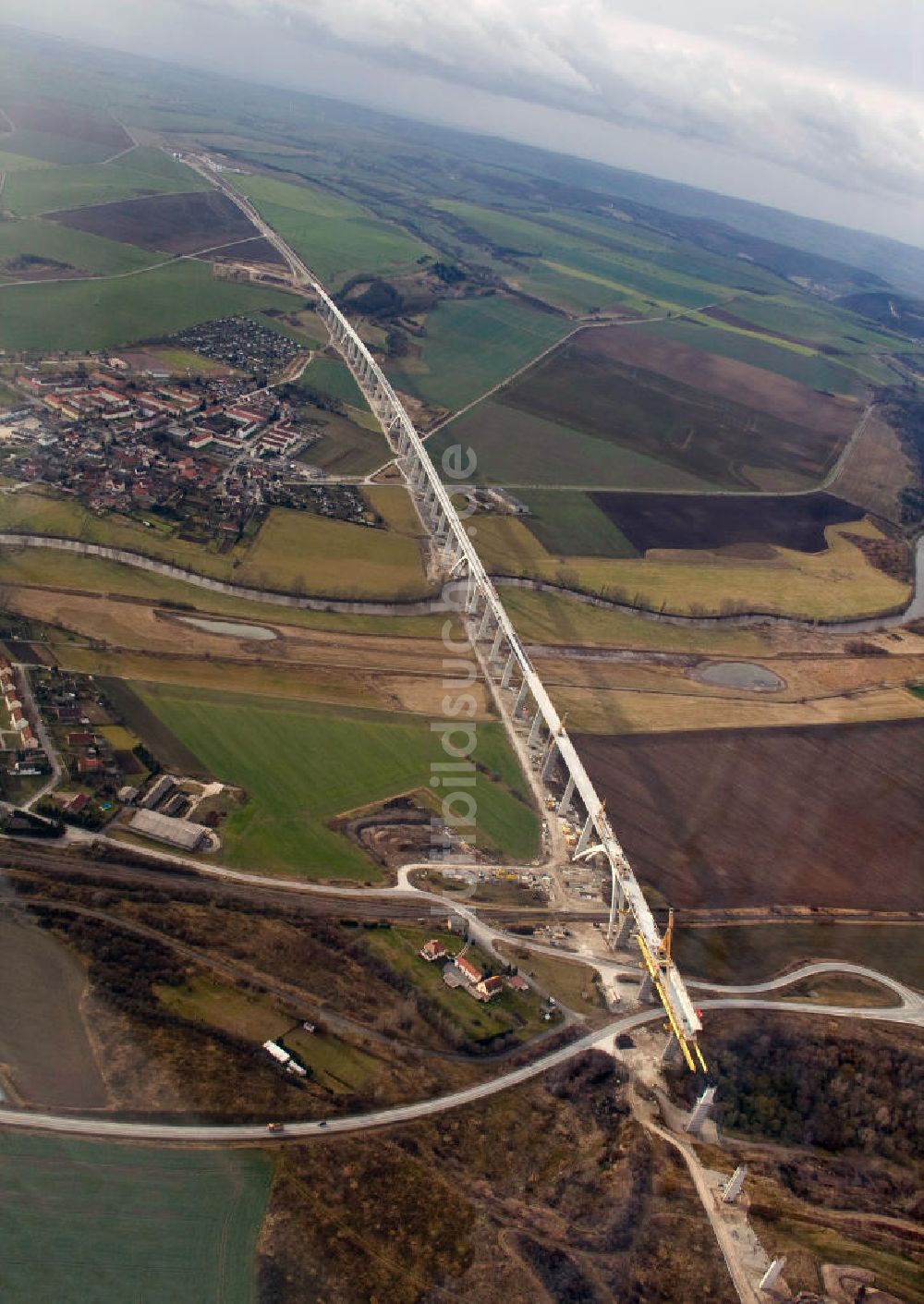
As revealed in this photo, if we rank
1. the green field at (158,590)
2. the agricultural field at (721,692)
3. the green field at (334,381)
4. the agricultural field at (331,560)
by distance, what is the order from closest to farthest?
the agricultural field at (721,692), the green field at (158,590), the agricultural field at (331,560), the green field at (334,381)

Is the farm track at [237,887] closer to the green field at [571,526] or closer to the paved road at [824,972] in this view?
the paved road at [824,972]

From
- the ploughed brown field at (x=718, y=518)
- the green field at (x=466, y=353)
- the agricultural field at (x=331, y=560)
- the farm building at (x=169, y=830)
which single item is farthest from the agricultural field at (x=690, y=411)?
the farm building at (x=169, y=830)

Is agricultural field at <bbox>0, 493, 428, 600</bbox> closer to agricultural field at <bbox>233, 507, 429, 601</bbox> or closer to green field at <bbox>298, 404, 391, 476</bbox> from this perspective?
agricultural field at <bbox>233, 507, 429, 601</bbox>

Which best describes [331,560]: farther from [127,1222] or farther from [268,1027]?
[127,1222]

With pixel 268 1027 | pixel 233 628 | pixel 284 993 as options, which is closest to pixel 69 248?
pixel 233 628

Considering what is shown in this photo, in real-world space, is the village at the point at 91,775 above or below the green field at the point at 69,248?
below
